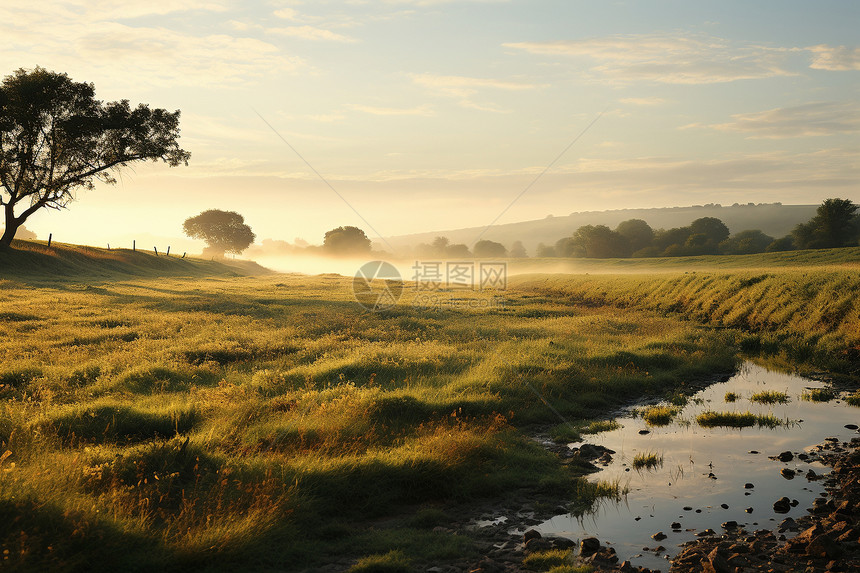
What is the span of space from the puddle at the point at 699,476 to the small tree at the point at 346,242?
139734 millimetres

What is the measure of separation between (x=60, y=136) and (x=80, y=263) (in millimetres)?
11967

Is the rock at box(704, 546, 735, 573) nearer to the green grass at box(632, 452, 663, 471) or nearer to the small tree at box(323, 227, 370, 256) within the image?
the green grass at box(632, 452, 663, 471)

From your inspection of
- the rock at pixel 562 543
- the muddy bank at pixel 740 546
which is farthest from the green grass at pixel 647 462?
the rock at pixel 562 543

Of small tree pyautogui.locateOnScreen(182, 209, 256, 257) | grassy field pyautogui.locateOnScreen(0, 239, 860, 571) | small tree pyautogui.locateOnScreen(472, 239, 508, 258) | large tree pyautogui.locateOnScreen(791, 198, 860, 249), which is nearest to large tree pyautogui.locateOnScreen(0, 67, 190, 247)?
grassy field pyautogui.locateOnScreen(0, 239, 860, 571)

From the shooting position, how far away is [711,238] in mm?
114375

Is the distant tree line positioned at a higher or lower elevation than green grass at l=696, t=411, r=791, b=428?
higher

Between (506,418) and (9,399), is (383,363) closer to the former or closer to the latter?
(506,418)

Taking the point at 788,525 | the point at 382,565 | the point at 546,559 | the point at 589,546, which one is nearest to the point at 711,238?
the point at 788,525

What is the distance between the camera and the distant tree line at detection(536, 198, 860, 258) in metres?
77.8

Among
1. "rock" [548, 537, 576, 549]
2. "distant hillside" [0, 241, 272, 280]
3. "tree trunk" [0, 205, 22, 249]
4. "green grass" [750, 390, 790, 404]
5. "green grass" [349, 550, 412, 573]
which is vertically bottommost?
"green grass" [349, 550, 412, 573]

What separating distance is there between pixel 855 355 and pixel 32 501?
22.7 m

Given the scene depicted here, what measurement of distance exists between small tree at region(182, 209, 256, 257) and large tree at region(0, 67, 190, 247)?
73.1 metres

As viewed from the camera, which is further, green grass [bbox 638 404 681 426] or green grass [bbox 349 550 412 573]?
green grass [bbox 638 404 681 426]

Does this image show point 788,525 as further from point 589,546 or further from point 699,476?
point 589,546
